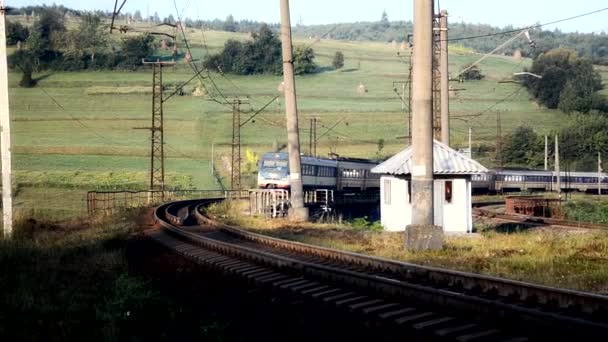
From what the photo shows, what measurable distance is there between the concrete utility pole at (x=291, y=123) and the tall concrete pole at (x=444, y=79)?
834cm

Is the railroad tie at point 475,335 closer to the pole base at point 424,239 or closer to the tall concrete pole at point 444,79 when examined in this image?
the pole base at point 424,239

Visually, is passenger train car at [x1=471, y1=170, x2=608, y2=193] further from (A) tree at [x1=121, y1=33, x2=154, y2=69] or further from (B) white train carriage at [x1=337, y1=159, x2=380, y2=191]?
(A) tree at [x1=121, y1=33, x2=154, y2=69]

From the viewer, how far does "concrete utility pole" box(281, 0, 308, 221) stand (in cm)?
3028

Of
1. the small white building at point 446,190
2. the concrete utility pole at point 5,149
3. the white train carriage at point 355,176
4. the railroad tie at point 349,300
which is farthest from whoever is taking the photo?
the white train carriage at point 355,176

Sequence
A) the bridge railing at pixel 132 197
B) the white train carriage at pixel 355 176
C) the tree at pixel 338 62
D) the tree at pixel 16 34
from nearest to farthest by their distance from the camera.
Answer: the bridge railing at pixel 132 197, the white train carriage at pixel 355 176, the tree at pixel 16 34, the tree at pixel 338 62

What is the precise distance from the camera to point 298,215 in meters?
31.2

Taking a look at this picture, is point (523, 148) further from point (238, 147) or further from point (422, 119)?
point (422, 119)

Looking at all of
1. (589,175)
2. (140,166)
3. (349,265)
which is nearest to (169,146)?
(140,166)

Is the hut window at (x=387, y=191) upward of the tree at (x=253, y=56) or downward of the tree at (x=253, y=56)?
downward

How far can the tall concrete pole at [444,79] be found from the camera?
119 feet

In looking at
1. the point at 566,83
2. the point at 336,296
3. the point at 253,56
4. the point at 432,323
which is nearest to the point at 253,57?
the point at 253,56

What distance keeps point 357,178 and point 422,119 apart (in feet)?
132

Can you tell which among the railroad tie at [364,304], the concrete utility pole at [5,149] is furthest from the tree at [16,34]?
the railroad tie at [364,304]

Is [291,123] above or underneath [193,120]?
underneath
